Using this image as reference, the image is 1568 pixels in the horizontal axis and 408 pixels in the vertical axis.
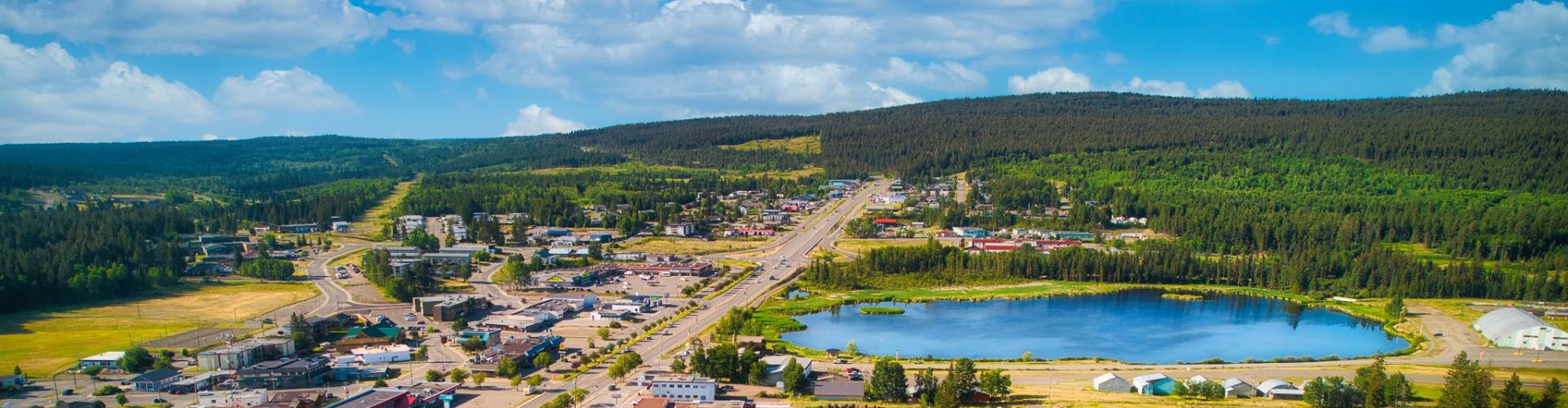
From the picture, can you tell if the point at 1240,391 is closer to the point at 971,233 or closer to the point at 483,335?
the point at 483,335

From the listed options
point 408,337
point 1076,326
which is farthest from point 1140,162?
point 408,337

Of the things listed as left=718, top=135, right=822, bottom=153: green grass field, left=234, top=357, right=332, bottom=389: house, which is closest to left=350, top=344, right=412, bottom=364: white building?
left=234, top=357, right=332, bottom=389: house

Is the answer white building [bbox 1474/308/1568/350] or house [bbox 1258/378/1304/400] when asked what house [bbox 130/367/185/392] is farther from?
white building [bbox 1474/308/1568/350]

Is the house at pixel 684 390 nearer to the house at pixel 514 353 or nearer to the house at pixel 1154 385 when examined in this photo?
the house at pixel 514 353

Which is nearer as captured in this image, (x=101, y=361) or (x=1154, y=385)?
(x=1154, y=385)

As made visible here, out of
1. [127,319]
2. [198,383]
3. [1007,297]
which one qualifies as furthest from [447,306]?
[1007,297]

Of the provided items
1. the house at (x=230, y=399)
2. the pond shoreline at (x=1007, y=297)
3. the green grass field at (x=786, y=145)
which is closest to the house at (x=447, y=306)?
the house at (x=230, y=399)
